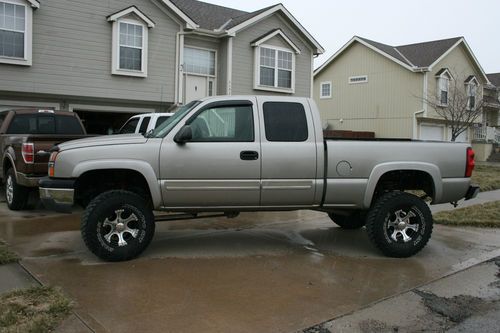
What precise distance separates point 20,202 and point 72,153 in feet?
13.5

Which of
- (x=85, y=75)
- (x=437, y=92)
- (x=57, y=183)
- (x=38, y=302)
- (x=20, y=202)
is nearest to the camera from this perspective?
(x=38, y=302)

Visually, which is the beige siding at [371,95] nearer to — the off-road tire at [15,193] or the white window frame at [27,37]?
the white window frame at [27,37]

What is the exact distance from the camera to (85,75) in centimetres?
1562

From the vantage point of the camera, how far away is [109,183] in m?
6.33

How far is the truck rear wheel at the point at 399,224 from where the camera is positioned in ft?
21.3

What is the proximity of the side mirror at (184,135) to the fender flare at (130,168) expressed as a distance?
456 millimetres

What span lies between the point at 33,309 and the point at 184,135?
2476 mm

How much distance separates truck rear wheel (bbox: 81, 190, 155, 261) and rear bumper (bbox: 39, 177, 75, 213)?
0.23 m

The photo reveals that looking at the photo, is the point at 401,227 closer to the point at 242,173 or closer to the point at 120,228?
the point at 242,173

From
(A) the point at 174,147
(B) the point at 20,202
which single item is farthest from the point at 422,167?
(B) the point at 20,202

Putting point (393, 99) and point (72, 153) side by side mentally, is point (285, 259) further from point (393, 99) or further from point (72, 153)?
point (393, 99)

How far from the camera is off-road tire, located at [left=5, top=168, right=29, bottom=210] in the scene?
9125 mm

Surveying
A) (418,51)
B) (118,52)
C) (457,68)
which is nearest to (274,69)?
(118,52)

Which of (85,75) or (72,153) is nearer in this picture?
(72,153)
